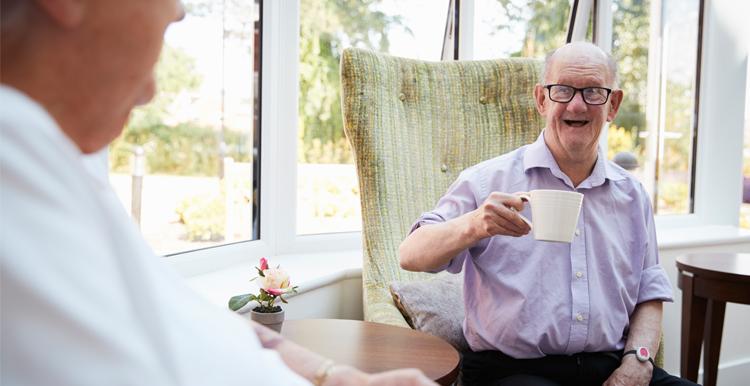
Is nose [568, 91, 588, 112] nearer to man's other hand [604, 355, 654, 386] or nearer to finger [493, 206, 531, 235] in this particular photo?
finger [493, 206, 531, 235]

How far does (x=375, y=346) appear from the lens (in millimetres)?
1282

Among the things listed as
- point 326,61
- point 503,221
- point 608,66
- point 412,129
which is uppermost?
point 326,61

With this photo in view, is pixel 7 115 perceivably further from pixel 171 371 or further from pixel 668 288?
pixel 668 288

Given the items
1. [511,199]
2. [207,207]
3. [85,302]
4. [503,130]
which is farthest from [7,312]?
[503,130]

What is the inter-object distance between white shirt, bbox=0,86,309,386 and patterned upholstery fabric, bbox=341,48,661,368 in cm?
131

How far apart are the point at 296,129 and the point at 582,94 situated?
1.10m

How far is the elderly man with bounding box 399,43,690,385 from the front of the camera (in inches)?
57.6

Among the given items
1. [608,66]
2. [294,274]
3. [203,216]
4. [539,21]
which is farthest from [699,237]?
[203,216]

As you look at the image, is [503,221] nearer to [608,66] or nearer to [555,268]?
[555,268]

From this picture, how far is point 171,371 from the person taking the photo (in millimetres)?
382

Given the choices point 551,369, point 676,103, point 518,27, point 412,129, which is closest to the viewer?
point 551,369

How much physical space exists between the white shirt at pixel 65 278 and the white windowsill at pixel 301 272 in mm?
1114

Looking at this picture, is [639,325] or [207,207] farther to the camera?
[207,207]

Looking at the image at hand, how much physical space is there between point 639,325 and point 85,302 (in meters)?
1.47
